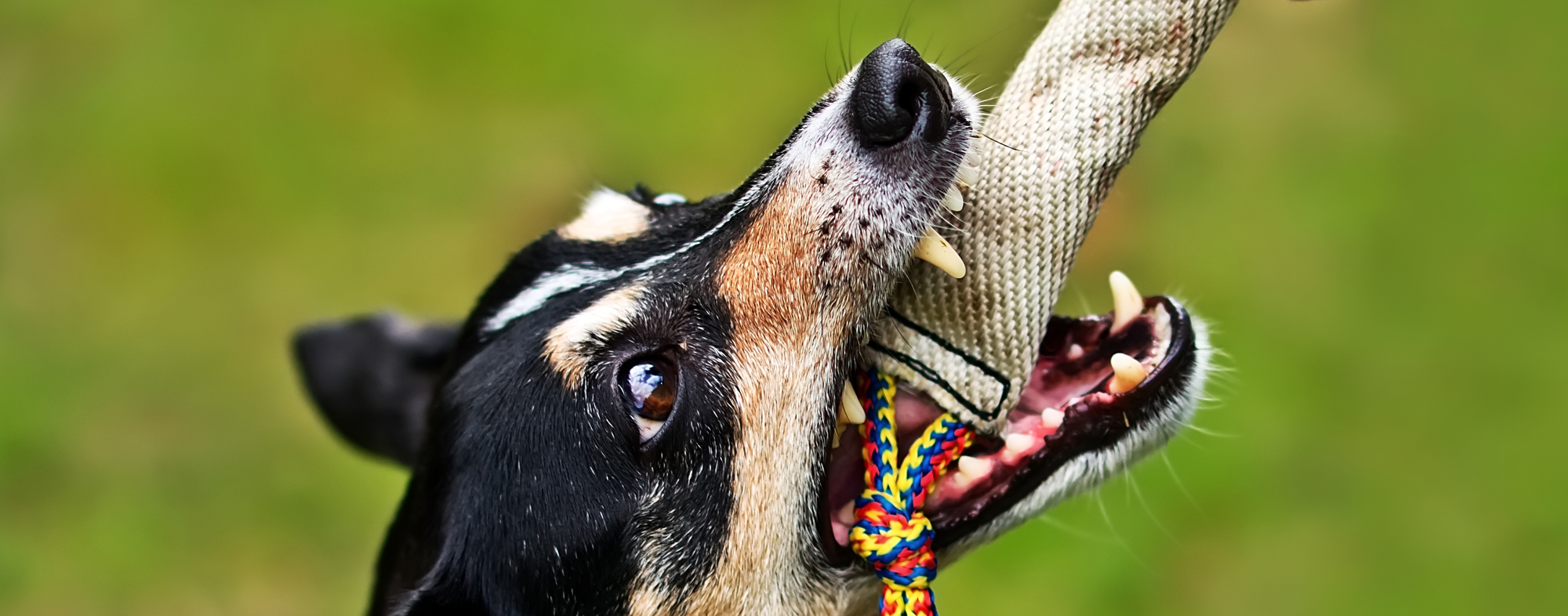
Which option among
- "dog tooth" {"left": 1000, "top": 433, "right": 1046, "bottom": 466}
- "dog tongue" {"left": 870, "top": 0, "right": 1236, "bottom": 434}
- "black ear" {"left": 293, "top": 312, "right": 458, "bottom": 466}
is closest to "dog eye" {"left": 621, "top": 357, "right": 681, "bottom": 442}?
"dog tongue" {"left": 870, "top": 0, "right": 1236, "bottom": 434}

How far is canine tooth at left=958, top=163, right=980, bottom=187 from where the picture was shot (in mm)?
2811

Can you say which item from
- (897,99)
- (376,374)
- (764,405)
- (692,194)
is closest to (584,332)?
(764,405)

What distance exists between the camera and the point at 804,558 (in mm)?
2902

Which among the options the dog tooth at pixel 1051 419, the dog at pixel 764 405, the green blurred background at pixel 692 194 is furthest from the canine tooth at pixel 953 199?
the green blurred background at pixel 692 194

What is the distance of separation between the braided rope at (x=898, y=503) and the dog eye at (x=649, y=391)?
18.5 inches

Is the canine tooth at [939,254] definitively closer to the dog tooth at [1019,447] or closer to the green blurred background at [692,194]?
the dog tooth at [1019,447]

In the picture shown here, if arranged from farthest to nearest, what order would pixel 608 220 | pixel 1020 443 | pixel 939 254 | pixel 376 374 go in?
pixel 376 374 < pixel 608 220 < pixel 1020 443 < pixel 939 254

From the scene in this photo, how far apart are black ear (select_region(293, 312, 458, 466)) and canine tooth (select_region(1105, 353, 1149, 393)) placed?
2273 mm

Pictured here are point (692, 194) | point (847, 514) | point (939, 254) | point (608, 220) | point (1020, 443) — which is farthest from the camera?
point (692, 194)

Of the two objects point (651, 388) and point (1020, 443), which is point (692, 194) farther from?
point (1020, 443)

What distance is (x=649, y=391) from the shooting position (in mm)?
2834

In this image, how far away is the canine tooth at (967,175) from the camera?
9.22ft

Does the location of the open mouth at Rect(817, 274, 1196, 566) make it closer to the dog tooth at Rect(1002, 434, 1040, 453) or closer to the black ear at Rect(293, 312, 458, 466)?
the dog tooth at Rect(1002, 434, 1040, 453)

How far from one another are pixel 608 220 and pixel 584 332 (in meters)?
0.56
